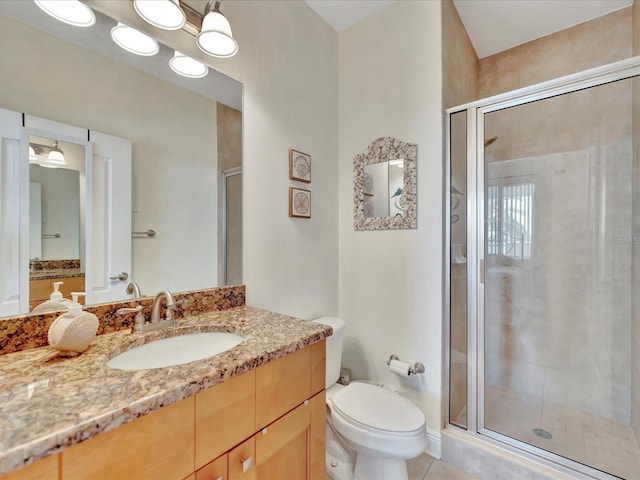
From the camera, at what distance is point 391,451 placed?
1226 mm

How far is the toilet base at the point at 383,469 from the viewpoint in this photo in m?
1.33

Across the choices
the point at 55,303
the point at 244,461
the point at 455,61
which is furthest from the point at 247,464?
the point at 455,61

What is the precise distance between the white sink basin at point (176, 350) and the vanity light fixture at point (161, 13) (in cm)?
118

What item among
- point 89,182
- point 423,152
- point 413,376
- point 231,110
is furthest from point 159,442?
point 423,152

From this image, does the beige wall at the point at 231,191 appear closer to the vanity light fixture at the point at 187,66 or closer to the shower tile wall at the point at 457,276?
the vanity light fixture at the point at 187,66

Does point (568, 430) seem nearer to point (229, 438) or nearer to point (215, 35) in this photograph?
point (229, 438)

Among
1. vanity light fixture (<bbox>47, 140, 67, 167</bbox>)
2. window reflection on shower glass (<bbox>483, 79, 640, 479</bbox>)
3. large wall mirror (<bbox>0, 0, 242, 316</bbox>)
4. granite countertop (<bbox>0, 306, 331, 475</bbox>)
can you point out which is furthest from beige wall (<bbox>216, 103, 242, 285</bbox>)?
window reflection on shower glass (<bbox>483, 79, 640, 479</bbox>)

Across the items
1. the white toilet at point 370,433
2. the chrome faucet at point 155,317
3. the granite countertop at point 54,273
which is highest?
the granite countertop at point 54,273

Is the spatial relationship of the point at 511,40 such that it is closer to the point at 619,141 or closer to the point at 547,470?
the point at 619,141

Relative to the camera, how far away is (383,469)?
4.38 ft

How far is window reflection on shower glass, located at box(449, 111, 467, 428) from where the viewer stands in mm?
1700

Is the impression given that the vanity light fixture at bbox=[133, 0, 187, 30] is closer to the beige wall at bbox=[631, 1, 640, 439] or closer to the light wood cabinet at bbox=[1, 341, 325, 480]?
the light wood cabinet at bbox=[1, 341, 325, 480]

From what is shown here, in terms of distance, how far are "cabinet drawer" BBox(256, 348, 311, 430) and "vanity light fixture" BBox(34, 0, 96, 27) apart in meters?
1.31

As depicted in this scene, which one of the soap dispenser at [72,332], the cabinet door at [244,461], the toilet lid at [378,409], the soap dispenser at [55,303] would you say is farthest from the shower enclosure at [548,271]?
the soap dispenser at [55,303]
